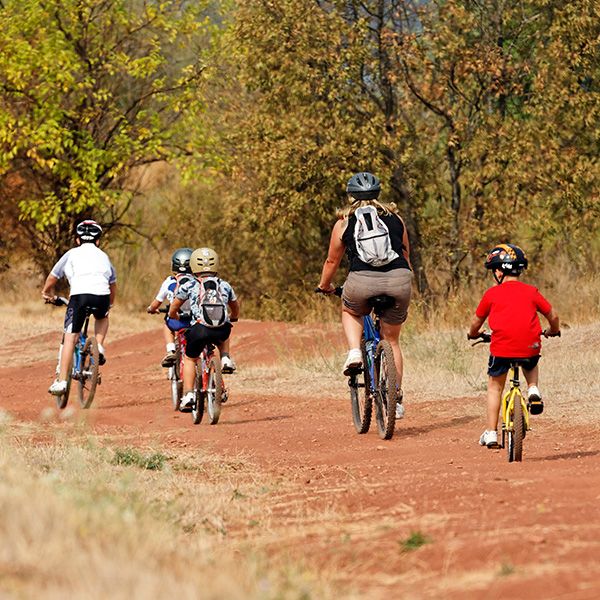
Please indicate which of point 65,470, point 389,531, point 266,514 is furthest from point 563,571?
point 65,470

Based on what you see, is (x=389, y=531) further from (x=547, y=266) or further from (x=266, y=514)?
(x=547, y=266)

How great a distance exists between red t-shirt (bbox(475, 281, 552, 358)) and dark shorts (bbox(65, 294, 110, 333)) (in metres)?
5.27

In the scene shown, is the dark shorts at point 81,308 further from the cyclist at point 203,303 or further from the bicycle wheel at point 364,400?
the bicycle wheel at point 364,400

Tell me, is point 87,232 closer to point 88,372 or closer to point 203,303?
point 88,372

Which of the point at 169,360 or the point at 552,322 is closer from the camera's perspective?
the point at 552,322

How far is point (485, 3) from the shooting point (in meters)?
20.2

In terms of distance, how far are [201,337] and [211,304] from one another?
324 millimetres

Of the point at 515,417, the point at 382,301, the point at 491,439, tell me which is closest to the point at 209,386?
the point at 382,301

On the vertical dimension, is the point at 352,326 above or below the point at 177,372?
above

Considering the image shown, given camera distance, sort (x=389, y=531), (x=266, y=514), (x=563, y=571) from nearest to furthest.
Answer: (x=563, y=571) < (x=389, y=531) < (x=266, y=514)

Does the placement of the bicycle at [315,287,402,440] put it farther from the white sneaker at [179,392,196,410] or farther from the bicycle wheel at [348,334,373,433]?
the white sneaker at [179,392,196,410]

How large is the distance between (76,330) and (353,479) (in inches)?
215

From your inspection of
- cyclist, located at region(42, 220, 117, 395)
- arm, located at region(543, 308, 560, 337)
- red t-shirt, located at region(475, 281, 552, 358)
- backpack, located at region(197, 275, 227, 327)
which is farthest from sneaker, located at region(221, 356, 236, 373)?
arm, located at region(543, 308, 560, 337)

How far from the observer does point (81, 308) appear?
10.9 meters
